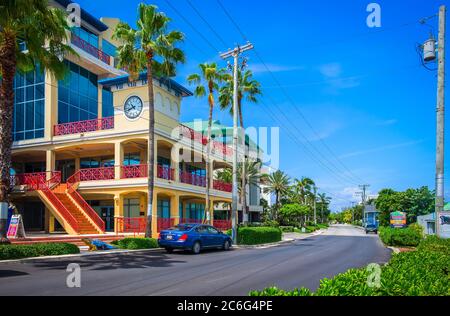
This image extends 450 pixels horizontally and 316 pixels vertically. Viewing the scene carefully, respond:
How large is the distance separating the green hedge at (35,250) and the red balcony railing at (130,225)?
978cm

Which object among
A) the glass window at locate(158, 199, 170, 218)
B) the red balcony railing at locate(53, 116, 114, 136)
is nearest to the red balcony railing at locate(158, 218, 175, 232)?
the glass window at locate(158, 199, 170, 218)

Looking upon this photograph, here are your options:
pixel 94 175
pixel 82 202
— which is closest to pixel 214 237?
pixel 82 202

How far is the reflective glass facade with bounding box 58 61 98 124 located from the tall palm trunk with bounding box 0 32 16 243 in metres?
15.4

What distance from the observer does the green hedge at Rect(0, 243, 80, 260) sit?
14.5m

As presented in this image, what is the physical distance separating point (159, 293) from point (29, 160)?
30569 mm

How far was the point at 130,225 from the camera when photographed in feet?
90.0

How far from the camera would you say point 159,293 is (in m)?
9.13

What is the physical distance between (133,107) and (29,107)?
999cm

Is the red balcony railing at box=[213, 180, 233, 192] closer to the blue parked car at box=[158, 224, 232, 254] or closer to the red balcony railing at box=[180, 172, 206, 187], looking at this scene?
the red balcony railing at box=[180, 172, 206, 187]

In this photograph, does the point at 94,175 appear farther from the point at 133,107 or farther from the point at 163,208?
the point at 163,208

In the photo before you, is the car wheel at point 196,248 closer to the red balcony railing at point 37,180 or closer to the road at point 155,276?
the road at point 155,276

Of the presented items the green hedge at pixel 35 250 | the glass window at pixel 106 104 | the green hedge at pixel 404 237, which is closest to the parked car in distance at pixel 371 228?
the green hedge at pixel 404 237

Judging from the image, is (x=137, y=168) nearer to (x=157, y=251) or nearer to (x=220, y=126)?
(x=157, y=251)

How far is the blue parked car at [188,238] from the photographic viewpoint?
65.1 feet
